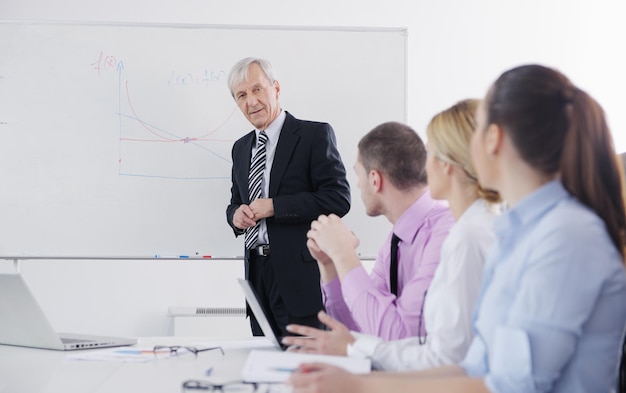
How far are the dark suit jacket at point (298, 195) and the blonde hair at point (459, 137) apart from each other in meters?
1.32

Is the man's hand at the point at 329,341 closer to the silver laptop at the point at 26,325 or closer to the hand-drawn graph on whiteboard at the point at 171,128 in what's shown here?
the silver laptop at the point at 26,325

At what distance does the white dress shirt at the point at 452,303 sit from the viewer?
4.49 ft

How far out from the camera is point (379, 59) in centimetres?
356

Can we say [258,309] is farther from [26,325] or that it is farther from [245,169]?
[245,169]

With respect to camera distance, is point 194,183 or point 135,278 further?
point 135,278

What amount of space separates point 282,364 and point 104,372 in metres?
0.41

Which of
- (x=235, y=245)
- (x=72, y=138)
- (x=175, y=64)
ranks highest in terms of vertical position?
(x=175, y=64)

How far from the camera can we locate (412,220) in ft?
6.27

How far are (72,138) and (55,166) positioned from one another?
0.16m

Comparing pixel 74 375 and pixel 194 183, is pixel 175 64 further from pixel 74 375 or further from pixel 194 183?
pixel 74 375

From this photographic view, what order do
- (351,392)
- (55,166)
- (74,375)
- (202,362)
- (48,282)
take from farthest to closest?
1. (48,282)
2. (55,166)
3. (202,362)
4. (74,375)
5. (351,392)

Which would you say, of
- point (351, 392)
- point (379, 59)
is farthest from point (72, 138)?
point (351, 392)

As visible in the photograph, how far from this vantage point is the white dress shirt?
1.37 metres

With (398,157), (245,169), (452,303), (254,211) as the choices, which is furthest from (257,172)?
(452,303)
